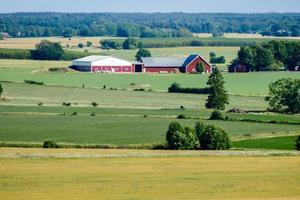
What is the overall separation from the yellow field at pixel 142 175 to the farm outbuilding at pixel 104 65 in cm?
6316

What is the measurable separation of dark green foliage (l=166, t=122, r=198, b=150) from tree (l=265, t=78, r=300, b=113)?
21920mm

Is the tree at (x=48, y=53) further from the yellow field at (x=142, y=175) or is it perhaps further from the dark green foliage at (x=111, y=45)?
the yellow field at (x=142, y=175)

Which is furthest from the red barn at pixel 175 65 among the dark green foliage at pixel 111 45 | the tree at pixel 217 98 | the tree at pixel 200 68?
the dark green foliage at pixel 111 45

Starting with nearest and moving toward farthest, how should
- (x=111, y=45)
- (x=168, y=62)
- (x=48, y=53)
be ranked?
(x=168, y=62) → (x=48, y=53) → (x=111, y=45)

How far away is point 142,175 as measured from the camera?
1543 inches

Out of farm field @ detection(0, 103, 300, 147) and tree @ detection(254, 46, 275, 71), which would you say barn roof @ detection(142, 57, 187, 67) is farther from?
farm field @ detection(0, 103, 300, 147)

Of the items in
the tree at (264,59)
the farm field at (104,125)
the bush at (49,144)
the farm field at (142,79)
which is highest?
the tree at (264,59)

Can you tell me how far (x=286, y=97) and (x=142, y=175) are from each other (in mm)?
33263

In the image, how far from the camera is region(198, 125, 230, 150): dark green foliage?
163 feet

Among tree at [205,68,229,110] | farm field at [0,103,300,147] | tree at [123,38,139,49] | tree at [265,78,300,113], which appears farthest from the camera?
tree at [123,38,139,49]

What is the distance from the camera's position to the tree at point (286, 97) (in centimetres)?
7062

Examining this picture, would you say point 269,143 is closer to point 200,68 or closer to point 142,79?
point 142,79

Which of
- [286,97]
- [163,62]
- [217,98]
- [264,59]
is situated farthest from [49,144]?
[264,59]

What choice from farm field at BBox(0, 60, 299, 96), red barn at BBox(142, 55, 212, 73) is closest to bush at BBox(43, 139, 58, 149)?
farm field at BBox(0, 60, 299, 96)
